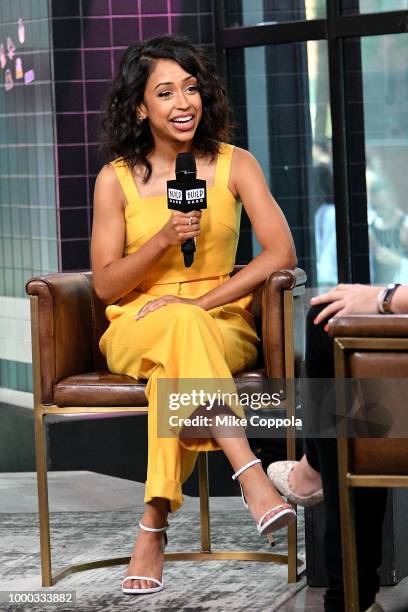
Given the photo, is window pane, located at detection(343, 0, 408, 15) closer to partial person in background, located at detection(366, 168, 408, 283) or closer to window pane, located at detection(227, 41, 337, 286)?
window pane, located at detection(227, 41, 337, 286)

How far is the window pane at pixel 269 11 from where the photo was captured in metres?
4.86

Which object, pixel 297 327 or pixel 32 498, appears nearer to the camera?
pixel 297 327

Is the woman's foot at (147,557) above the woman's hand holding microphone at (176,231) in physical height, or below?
below

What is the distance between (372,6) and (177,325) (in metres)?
2.21

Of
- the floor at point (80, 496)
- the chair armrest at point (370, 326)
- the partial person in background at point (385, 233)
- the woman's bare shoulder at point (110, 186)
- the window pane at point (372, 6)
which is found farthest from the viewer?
the partial person in background at point (385, 233)

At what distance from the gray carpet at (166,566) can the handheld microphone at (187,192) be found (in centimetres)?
80

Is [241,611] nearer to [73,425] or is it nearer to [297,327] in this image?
[297,327]

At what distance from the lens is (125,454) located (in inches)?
187

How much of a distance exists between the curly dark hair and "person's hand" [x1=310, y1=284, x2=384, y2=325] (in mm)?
988

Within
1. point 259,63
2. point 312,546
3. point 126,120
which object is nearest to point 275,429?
point 312,546

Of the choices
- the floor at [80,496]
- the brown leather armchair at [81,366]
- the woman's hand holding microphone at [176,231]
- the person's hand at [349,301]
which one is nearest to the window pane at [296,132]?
the floor at [80,496]

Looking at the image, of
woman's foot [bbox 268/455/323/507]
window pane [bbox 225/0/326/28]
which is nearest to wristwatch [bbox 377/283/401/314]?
woman's foot [bbox 268/455/323/507]

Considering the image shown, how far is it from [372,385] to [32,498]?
223 centimetres

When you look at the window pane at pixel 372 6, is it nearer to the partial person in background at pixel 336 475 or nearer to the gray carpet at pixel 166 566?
the gray carpet at pixel 166 566
